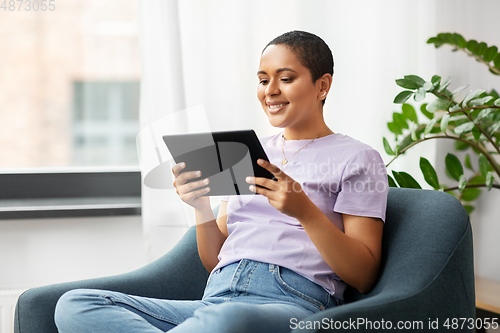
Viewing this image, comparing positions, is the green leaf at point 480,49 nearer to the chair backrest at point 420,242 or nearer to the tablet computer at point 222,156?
the chair backrest at point 420,242

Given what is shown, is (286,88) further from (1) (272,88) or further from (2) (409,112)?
(2) (409,112)

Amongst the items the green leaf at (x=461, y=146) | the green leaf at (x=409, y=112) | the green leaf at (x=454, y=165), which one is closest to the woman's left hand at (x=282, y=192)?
the green leaf at (x=454, y=165)

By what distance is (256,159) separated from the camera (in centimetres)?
79

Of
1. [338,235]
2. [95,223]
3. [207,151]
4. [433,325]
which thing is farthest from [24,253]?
[433,325]

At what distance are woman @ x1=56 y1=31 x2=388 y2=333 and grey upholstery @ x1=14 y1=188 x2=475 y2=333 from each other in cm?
7

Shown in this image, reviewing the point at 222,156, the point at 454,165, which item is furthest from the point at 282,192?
the point at 454,165

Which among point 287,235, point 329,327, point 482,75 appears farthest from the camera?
point 482,75

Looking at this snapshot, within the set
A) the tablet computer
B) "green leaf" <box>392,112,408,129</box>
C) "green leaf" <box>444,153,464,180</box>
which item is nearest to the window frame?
the tablet computer

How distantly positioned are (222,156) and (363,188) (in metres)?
0.30

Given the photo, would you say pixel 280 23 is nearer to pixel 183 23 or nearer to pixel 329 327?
pixel 183 23

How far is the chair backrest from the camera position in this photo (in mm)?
783

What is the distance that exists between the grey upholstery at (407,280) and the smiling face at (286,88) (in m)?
0.31

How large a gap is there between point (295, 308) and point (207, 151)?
0.34 m

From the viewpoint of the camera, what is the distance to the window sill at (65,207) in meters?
1.48
